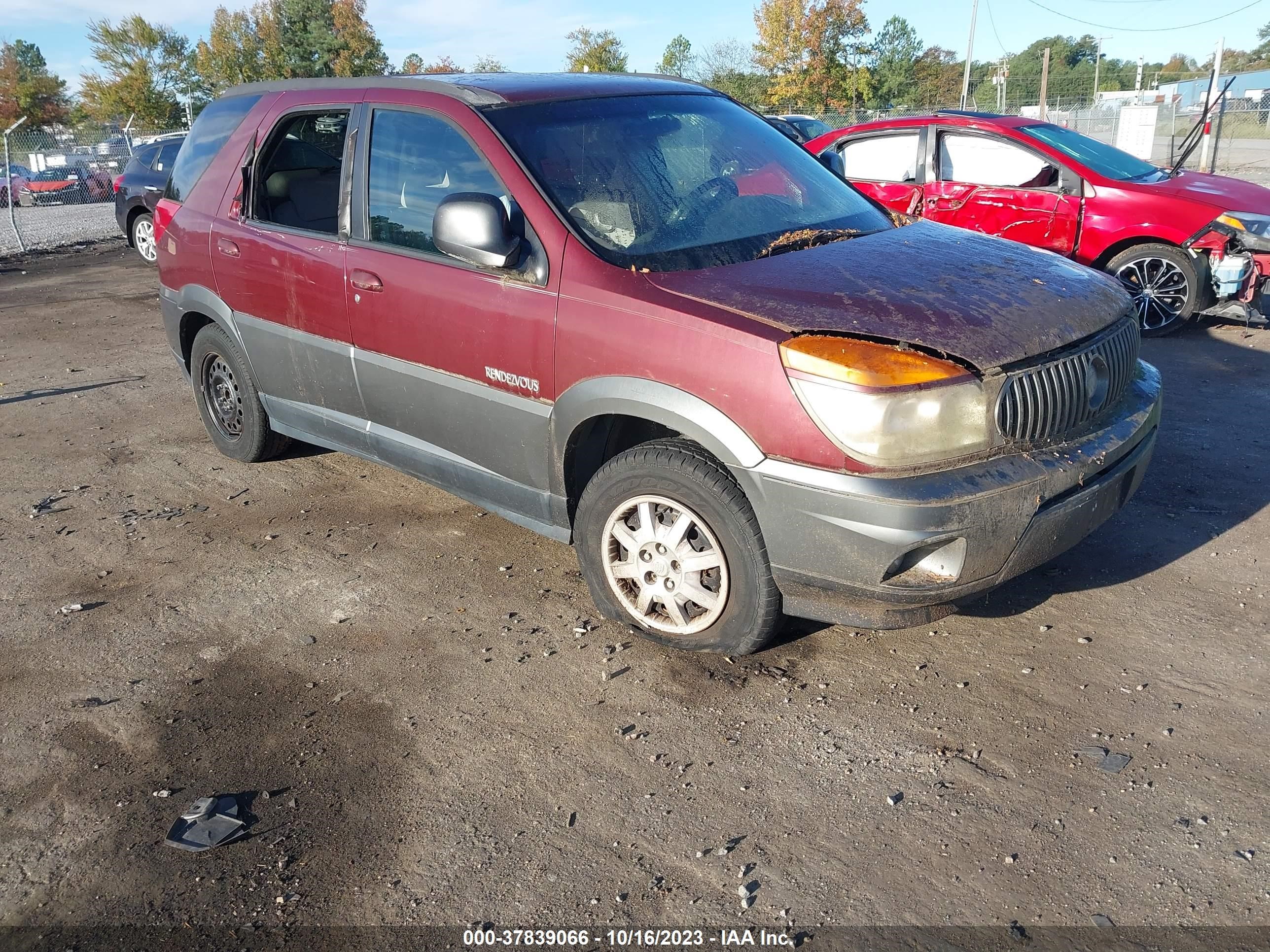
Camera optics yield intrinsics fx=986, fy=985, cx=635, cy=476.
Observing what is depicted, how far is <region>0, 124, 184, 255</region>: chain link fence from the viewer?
1788 cm

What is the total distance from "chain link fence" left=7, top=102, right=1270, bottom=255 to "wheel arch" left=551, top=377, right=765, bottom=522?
12669mm

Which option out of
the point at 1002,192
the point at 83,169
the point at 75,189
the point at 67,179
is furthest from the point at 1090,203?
the point at 67,179

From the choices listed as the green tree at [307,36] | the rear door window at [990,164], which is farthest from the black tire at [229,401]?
the green tree at [307,36]

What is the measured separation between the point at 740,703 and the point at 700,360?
3.73ft

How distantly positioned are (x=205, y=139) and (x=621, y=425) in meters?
3.26

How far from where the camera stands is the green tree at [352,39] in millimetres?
55969

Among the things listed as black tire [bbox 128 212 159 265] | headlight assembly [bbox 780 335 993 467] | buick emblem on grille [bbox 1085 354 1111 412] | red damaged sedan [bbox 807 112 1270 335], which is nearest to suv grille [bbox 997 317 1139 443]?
buick emblem on grille [bbox 1085 354 1111 412]

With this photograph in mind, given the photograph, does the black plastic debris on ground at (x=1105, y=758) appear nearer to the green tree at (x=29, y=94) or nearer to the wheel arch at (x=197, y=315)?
the wheel arch at (x=197, y=315)

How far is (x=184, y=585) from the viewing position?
427 cm

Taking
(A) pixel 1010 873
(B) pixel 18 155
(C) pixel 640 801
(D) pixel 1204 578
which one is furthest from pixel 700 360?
(B) pixel 18 155

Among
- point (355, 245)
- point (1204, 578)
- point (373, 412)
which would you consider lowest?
point (1204, 578)

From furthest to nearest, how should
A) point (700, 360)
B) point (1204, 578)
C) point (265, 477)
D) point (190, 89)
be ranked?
1. point (190, 89)
2. point (265, 477)
3. point (1204, 578)
4. point (700, 360)

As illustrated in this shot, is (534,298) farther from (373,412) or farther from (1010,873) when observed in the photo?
(1010,873)

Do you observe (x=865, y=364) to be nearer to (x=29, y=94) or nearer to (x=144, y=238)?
(x=144, y=238)
